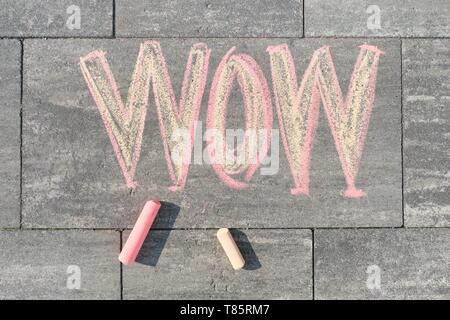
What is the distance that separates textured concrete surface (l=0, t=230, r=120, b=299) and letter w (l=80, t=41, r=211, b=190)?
69 cm

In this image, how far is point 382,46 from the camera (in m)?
4.37

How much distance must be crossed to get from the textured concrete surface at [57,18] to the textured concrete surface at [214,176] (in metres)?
0.01

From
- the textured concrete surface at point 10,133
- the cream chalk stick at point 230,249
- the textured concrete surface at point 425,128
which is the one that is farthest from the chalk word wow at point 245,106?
the textured concrete surface at point 10,133

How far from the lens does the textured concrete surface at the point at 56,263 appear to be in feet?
14.2

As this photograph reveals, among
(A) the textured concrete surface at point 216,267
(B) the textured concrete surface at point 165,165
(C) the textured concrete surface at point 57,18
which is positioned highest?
(C) the textured concrete surface at point 57,18

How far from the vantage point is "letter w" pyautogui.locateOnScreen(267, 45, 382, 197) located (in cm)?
435

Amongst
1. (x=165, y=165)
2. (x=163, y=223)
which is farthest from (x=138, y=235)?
(x=165, y=165)

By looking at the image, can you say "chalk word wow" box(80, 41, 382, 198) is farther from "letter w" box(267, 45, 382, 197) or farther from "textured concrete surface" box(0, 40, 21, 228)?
"textured concrete surface" box(0, 40, 21, 228)

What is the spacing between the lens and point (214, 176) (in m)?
4.35

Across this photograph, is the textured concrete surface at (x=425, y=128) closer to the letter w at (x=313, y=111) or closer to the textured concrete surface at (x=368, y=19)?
the textured concrete surface at (x=368, y=19)

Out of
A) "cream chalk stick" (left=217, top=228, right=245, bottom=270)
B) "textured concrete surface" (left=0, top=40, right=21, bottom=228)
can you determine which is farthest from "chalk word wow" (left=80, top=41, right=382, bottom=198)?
"textured concrete surface" (left=0, top=40, right=21, bottom=228)

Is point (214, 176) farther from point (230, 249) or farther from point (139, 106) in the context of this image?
point (139, 106)
